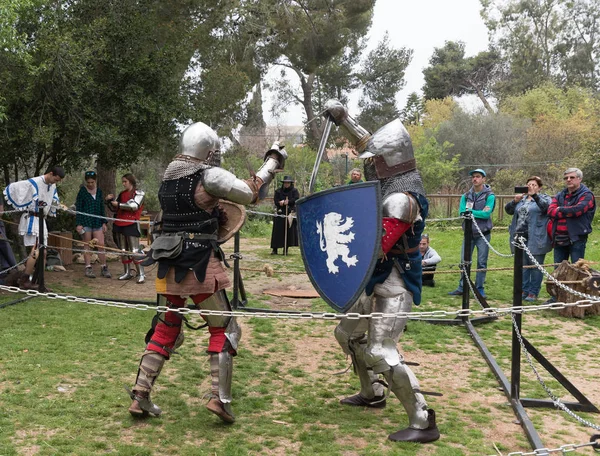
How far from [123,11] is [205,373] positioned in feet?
18.5

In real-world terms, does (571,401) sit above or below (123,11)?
below

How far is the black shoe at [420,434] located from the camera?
3445 millimetres

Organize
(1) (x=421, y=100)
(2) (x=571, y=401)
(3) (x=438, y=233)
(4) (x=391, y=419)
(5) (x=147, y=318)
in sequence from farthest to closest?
(1) (x=421, y=100) < (3) (x=438, y=233) < (5) (x=147, y=318) < (2) (x=571, y=401) < (4) (x=391, y=419)

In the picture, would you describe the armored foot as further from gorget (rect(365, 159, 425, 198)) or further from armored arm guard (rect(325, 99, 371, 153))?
armored arm guard (rect(325, 99, 371, 153))

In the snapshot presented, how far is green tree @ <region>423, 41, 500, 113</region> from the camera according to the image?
1487 inches

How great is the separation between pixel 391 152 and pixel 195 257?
4.26 feet

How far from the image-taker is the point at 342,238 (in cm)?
335

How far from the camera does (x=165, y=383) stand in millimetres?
4387

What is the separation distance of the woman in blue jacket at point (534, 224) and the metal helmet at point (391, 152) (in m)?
4.04

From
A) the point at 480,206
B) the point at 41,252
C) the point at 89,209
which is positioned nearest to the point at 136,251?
the point at 89,209

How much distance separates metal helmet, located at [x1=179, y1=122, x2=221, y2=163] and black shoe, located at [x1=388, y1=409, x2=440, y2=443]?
6.37ft

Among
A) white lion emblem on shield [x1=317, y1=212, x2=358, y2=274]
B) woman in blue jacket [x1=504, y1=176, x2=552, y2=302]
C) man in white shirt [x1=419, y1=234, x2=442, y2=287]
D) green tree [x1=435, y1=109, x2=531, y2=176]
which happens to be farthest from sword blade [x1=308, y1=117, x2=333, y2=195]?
green tree [x1=435, y1=109, x2=531, y2=176]

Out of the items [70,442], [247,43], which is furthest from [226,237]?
[247,43]

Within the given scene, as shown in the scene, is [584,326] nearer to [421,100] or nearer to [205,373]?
[205,373]
